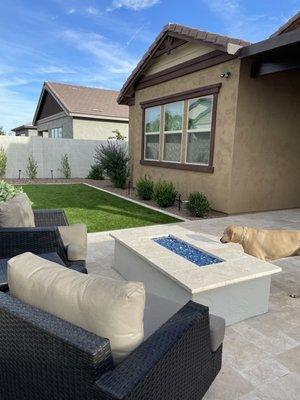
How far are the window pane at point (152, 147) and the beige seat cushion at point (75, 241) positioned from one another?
6.68 m

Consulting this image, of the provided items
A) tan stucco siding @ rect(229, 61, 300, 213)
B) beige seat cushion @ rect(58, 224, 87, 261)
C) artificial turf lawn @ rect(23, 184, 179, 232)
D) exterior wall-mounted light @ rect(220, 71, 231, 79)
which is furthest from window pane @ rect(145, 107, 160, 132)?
beige seat cushion @ rect(58, 224, 87, 261)

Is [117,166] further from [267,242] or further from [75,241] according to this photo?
[267,242]

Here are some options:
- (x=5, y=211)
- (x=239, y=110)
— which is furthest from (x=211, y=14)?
(x=5, y=211)

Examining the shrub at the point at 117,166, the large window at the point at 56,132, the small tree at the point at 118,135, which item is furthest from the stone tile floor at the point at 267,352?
the large window at the point at 56,132

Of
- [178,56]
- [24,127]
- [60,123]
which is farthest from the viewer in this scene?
[24,127]

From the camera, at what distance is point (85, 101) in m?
19.0

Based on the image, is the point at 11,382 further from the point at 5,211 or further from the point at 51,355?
the point at 5,211

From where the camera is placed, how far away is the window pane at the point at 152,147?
9.83 meters

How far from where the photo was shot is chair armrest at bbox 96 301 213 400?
120cm

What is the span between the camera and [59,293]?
1.48m

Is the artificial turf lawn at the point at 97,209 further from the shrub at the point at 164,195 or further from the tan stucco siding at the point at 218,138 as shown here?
the tan stucco siding at the point at 218,138

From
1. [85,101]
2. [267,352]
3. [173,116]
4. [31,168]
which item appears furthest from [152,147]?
[85,101]

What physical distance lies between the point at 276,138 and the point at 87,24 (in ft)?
31.2

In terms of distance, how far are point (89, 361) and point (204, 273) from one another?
69.6 inches
